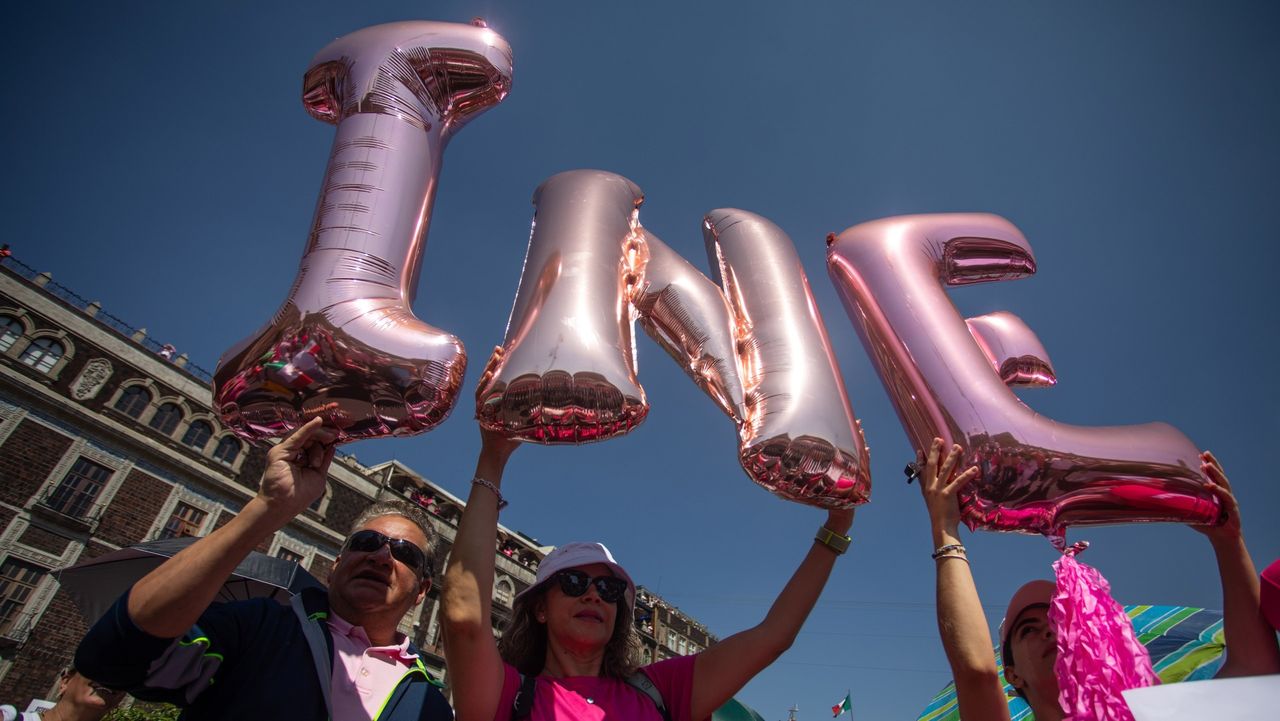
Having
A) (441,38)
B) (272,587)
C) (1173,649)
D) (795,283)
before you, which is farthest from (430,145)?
(1173,649)

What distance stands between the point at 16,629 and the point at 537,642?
1781cm

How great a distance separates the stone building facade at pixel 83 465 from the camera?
45.1 feet

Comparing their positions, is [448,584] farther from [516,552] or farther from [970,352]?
[516,552]

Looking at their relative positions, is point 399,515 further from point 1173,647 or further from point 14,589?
point 14,589

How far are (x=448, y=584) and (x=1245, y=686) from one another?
5.07ft

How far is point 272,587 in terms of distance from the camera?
8.19 feet

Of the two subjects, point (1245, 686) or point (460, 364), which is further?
point (460, 364)

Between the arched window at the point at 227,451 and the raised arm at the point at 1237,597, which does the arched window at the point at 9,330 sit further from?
the raised arm at the point at 1237,597

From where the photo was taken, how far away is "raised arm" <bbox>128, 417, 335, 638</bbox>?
1.12 metres

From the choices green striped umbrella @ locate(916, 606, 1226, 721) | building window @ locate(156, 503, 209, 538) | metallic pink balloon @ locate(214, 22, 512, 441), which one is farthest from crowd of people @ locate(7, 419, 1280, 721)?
building window @ locate(156, 503, 209, 538)

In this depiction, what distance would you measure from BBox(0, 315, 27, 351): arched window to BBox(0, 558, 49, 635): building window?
4984 millimetres

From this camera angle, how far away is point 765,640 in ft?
6.05

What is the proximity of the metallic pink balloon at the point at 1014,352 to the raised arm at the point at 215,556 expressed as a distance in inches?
76.4

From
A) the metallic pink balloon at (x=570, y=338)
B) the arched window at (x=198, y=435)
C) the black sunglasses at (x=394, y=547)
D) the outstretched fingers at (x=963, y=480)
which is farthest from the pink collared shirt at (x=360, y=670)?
the arched window at (x=198, y=435)
